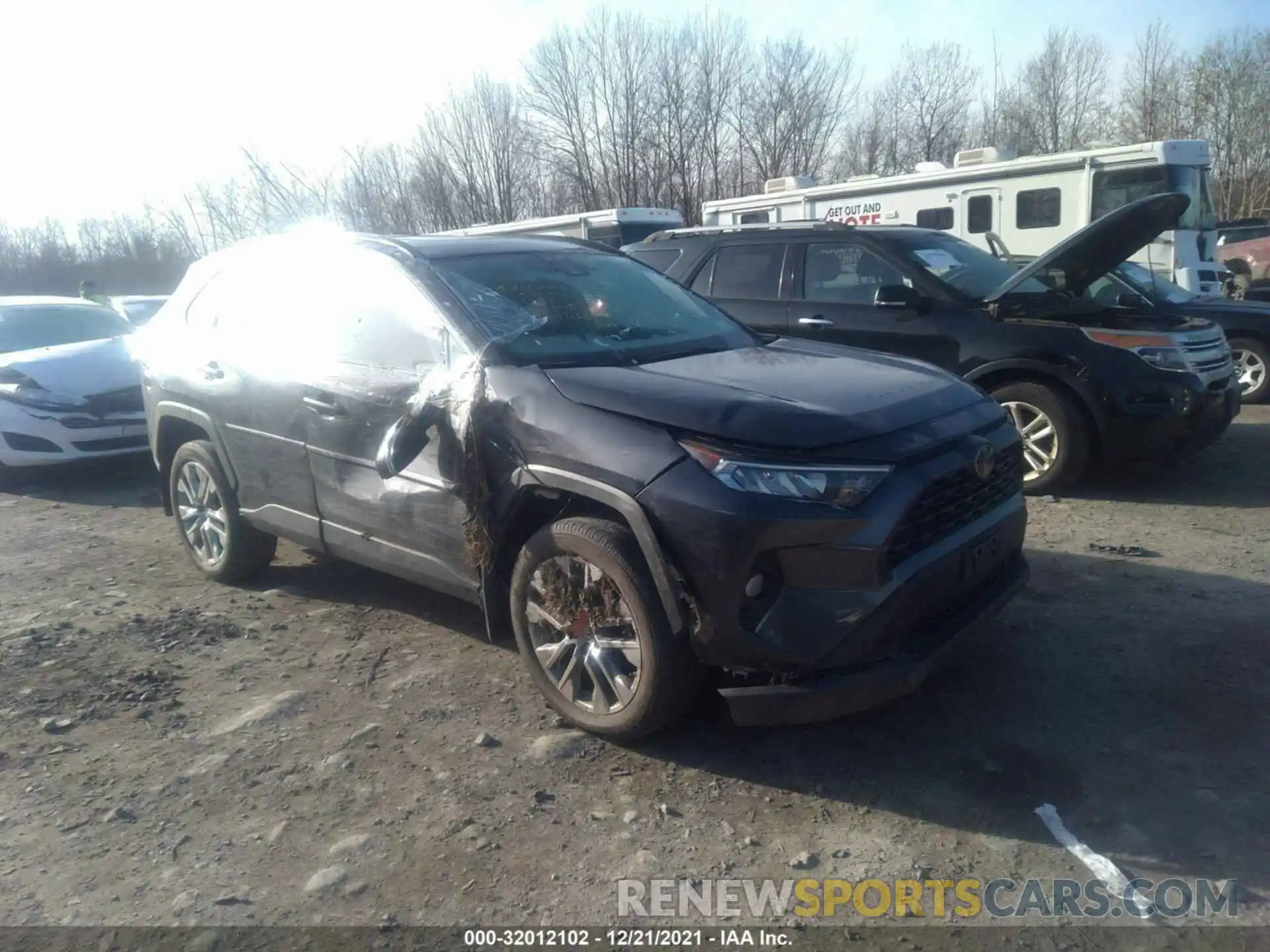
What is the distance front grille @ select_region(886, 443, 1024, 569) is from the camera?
10.7ft

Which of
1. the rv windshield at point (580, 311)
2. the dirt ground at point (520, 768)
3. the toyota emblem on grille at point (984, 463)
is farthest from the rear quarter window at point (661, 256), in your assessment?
the toyota emblem on grille at point (984, 463)

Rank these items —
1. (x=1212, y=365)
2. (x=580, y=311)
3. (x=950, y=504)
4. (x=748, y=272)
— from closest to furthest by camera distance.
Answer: (x=950, y=504), (x=580, y=311), (x=1212, y=365), (x=748, y=272)

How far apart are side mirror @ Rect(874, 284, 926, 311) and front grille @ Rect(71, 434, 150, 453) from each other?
229 inches

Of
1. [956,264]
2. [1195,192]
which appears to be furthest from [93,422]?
[1195,192]

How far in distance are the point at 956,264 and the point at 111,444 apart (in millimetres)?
6843

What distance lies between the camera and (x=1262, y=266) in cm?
2030

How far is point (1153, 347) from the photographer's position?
6324 millimetres

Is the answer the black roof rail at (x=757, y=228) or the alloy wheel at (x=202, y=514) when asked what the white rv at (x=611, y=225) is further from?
the alloy wheel at (x=202, y=514)

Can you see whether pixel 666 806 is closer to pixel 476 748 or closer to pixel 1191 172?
pixel 476 748

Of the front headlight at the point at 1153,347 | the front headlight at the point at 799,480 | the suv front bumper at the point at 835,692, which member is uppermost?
the front headlight at the point at 799,480

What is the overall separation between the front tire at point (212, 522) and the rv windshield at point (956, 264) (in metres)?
4.75
